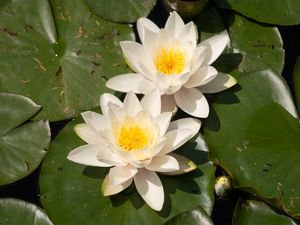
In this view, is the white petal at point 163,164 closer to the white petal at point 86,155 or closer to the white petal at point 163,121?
the white petal at point 163,121

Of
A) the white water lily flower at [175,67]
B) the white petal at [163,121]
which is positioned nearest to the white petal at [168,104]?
the white water lily flower at [175,67]

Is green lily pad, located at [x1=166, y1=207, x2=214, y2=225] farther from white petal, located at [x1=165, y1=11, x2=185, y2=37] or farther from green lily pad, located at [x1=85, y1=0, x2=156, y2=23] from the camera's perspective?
green lily pad, located at [x1=85, y1=0, x2=156, y2=23]

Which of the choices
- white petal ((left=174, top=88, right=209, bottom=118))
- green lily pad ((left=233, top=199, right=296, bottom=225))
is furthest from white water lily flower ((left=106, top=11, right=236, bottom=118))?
green lily pad ((left=233, top=199, right=296, bottom=225))

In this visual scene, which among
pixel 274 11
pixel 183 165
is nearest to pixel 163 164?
pixel 183 165

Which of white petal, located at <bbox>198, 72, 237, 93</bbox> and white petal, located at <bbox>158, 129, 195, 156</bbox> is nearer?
white petal, located at <bbox>158, 129, 195, 156</bbox>

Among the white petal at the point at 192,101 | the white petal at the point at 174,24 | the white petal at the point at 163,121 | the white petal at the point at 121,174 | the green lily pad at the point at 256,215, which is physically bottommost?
the green lily pad at the point at 256,215

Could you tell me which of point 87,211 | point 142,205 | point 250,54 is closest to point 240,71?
point 250,54
